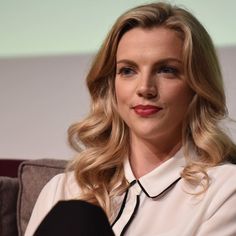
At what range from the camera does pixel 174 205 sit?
1.25m

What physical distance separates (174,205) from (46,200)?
0.36m

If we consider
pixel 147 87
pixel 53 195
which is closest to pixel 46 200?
pixel 53 195

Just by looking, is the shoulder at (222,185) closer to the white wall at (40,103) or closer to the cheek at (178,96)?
the cheek at (178,96)

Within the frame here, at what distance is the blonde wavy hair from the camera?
1249mm

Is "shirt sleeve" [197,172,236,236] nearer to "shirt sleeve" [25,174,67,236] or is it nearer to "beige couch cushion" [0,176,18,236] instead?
"shirt sleeve" [25,174,67,236]

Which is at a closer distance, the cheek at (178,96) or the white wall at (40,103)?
the cheek at (178,96)

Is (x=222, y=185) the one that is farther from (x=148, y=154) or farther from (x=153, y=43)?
(x=153, y=43)

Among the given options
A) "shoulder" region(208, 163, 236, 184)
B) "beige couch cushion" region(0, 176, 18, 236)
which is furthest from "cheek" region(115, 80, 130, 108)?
"beige couch cushion" region(0, 176, 18, 236)

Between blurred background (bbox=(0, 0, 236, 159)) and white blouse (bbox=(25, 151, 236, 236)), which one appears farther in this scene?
blurred background (bbox=(0, 0, 236, 159))

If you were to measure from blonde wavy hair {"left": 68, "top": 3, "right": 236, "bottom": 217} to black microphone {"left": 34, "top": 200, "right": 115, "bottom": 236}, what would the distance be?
0.42m

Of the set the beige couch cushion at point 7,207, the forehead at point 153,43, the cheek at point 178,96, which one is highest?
the forehead at point 153,43

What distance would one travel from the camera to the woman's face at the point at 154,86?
1.22 metres

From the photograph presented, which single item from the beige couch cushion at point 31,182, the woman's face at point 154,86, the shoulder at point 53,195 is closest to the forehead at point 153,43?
the woman's face at point 154,86

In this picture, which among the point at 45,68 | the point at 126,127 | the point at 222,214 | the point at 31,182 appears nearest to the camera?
the point at 222,214
